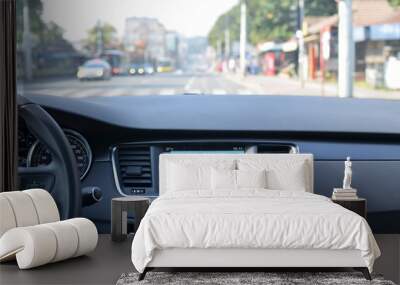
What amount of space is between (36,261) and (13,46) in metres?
2.35

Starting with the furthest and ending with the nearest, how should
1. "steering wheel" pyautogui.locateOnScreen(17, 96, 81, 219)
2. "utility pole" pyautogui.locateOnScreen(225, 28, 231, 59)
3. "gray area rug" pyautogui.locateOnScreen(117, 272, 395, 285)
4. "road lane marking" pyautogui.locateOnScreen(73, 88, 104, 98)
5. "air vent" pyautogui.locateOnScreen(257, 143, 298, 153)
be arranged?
"utility pole" pyautogui.locateOnScreen(225, 28, 231, 59) < "road lane marking" pyautogui.locateOnScreen(73, 88, 104, 98) < "air vent" pyautogui.locateOnScreen(257, 143, 298, 153) < "steering wheel" pyautogui.locateOnScreen(17, 96, 81, 219) < "gray area rug" pyautogui.locateOnScreen(117, 272, 395, 285)

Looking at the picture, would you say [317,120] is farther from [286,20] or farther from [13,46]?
[13,46]

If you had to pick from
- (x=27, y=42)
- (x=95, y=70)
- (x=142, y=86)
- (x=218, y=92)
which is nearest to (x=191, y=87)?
(x=218, y=92)

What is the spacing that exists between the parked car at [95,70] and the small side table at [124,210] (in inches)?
63.2

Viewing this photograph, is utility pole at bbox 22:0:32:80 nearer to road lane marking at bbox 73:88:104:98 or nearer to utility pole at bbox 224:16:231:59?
road lane marking at bbox 73:88:104:98

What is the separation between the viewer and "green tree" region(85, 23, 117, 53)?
308 inches

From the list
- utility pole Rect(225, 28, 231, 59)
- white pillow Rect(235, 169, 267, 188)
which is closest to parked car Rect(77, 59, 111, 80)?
utility pole Rect(225, 28, 231, 59)

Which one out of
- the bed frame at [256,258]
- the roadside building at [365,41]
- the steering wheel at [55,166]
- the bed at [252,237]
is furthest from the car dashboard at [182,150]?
the bed frame at [256,258]

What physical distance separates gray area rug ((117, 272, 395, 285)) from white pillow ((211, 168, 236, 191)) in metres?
1.23

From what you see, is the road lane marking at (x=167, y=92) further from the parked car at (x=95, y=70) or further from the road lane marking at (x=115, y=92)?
the parked car at (x=95, y=70)

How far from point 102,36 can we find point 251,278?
11.3 feet

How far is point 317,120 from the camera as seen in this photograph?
23.0 feet

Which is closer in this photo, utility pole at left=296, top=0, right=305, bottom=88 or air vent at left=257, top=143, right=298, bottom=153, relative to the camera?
air vent at left=257, top=143, right=298, bottom=153

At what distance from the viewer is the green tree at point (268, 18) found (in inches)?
302
